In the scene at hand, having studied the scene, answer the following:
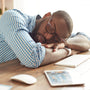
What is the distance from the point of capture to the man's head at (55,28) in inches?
54.2

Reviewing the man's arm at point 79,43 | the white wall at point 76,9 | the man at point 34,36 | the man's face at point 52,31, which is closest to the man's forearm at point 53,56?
the man at point 34,36

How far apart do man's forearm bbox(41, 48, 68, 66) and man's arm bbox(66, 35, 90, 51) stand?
30 cm

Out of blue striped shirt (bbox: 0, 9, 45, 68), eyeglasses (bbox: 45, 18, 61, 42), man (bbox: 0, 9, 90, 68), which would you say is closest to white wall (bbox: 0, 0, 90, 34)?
man (bbox: 0, 9, 90, 68)

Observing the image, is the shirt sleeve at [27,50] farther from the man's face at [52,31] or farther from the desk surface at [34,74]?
the man's face at [52,31]

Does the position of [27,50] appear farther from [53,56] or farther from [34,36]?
[34,36]

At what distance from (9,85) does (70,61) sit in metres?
0.64

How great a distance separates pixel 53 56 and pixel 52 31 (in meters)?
0.20

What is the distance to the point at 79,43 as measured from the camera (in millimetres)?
1870

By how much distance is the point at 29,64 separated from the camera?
3.96 feet

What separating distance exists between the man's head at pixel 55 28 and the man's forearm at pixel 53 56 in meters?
0.11

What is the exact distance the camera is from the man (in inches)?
47.9

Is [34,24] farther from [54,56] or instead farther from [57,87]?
[57,87]

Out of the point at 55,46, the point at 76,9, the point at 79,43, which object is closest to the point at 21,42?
the point at 55,46

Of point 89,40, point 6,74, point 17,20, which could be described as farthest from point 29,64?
point 89,40
